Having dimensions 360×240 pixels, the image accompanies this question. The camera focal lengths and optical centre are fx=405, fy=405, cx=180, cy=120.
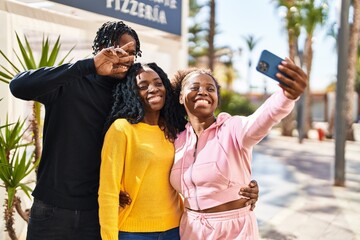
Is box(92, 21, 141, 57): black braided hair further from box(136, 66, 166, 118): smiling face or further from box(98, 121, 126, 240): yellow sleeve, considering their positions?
box(98, 121, 126, 240): yellow sleeve

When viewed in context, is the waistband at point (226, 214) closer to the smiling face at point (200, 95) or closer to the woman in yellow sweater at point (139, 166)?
the woman in yellow sweater at point (139, 166)

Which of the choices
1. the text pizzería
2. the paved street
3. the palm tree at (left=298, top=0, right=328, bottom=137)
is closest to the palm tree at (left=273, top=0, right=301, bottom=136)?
the palm tree at (left=298, top=0, right=328, bottom=137)

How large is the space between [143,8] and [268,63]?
12.7 ft

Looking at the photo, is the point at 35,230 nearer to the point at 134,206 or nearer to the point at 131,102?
the point at 134,206

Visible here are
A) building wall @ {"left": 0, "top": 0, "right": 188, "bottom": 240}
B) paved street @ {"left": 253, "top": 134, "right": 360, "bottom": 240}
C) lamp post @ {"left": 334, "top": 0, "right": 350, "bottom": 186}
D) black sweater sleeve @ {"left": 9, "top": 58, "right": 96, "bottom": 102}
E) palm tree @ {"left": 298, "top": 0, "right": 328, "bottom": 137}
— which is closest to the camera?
black sweater sleeve @ {"left": 9, "top": 58, "right": 96, "bottom": 102}

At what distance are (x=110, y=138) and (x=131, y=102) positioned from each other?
0.24 metres

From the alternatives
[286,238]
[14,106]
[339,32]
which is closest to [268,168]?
[339,32]

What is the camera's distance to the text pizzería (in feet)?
15.9

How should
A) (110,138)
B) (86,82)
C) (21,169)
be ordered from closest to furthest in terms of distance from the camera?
(110,138)
(86,82)
(21,169)

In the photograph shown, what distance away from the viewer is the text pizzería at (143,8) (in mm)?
4853

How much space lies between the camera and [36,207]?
2068 mm

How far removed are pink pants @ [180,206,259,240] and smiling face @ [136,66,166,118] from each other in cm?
58

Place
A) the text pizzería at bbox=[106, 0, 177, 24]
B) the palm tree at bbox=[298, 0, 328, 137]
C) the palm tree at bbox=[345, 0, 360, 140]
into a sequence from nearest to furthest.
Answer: the text pizzería at bbox=[106, 0, 177, 24], the palm tree at bbox=[345, 0, 360, 140], the palm tree at bbox=[298, 0, 328, 137]

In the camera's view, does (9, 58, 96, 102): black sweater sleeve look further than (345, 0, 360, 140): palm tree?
No
